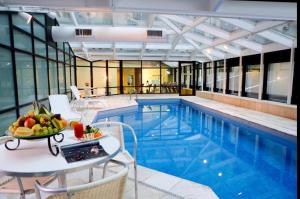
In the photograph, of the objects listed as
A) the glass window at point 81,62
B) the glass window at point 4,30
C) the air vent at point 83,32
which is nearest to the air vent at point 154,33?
the air vent at point 83,32

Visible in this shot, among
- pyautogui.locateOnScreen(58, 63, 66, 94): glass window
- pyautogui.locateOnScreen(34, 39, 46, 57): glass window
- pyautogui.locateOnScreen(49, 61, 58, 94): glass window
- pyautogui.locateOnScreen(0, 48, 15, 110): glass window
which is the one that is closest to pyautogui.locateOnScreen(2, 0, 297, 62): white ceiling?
pyautogui.locateOnScreen(0, 48, 15, 110): glass window

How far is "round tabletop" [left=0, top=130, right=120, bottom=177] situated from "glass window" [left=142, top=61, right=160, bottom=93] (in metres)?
12.7

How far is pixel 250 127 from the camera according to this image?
6.15m

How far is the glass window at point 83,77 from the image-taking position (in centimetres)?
1216

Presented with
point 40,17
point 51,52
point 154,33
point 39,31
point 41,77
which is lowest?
point 41,77

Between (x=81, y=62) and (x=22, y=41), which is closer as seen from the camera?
(x=22, y=41)

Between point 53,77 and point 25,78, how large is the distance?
2.42 m

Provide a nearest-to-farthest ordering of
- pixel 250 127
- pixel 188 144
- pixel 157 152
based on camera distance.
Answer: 1. pixel 157 152
2. pixel 188 144
3. pixel 250 127

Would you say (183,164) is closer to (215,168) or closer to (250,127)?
(215,168)

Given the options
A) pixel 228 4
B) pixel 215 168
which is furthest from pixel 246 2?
pixel 215 168

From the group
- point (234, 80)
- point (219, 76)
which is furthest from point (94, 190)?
point (219, 76)

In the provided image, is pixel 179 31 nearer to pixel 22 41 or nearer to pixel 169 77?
pixel 22 41

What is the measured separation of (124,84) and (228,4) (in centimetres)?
1134

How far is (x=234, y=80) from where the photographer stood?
33.8ft
